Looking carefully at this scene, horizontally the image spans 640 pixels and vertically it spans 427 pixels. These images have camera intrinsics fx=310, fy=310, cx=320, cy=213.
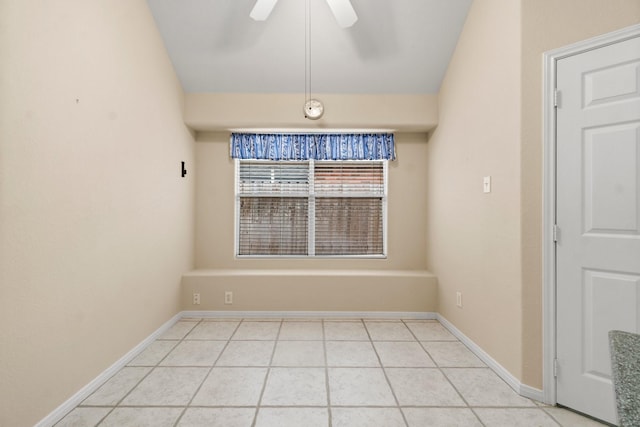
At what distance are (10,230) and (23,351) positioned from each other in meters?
0.63

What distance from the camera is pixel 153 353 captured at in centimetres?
268

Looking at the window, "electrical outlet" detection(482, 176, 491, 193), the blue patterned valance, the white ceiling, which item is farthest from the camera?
the window

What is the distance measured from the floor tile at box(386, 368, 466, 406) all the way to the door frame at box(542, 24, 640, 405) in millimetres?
591

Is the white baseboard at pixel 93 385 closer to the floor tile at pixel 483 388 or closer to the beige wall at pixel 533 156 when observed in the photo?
the floor tile at pixel 483 388

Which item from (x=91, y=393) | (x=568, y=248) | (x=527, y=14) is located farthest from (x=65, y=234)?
(x=527, y=14)

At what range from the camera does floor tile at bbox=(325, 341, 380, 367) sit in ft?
8.25

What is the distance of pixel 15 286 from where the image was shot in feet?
5.07

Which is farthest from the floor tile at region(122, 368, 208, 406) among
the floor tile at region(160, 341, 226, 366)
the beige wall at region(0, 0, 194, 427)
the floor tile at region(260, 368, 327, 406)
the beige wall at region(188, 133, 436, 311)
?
the beige wall at region(188, 133, 436, 311)

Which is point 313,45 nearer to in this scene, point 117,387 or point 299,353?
point 299,353

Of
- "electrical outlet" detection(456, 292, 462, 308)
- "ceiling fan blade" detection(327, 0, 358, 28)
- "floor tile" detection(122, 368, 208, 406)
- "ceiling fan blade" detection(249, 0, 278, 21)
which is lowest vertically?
"floor tile" detection(122, 368, 208, 406)

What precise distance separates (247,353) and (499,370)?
201cm

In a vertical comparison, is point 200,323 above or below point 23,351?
below

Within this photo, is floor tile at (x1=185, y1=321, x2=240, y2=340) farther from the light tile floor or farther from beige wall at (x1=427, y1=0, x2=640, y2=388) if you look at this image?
beige wall at (x1=427, y1=0, x2=640, y2=388)

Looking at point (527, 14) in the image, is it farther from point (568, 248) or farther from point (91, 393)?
point (91, 393)
